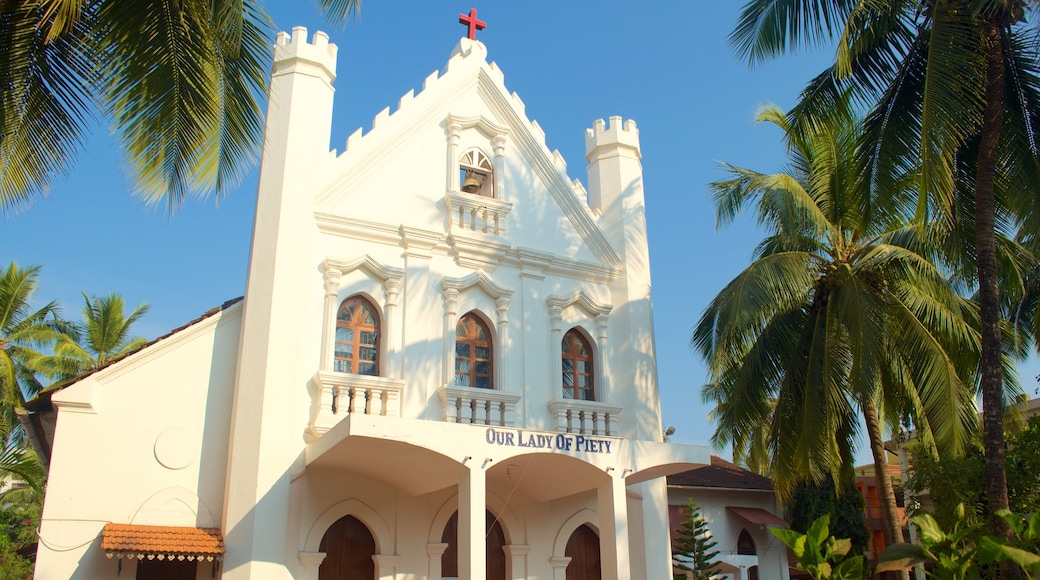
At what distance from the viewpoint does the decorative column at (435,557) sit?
1388 centimetres

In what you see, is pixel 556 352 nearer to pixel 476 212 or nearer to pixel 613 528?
pixel 476 212

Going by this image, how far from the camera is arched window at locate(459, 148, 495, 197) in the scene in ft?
54.7

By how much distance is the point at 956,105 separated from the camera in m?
10.8

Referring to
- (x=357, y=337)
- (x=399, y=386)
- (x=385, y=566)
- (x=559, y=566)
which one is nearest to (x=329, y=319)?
(x=357, y=337)

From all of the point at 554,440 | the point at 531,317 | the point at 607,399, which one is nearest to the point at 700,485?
the point at 607,399

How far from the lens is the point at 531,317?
1606 cm

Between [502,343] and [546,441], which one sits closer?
[546,441]

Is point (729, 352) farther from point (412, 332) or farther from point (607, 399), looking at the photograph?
point (412, 332)

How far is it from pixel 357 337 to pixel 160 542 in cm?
429

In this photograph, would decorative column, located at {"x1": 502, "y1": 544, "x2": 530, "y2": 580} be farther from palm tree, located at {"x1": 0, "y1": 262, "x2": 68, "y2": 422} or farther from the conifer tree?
palm tree, located at {"x1": 0, "y1": 262, "x2": 68, "y2": 422}

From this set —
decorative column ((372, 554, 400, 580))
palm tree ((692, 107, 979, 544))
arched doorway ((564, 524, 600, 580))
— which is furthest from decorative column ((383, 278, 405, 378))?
palm tree ((692, 107, 979, 544))

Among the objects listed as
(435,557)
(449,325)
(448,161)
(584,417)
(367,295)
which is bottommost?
(435,557)

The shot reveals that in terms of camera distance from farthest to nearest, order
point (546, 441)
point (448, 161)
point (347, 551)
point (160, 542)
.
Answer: point (448, 161)
point (347, 551)
point (546, 441)
point (160, 542)

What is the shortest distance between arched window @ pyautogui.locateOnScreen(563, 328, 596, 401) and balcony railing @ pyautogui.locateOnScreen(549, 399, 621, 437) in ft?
1.39
